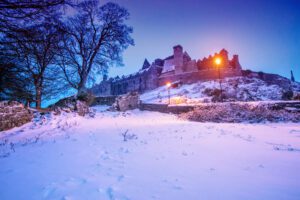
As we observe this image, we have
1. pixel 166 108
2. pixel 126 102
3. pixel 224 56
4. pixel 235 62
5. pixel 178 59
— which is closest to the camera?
pixel 166 108

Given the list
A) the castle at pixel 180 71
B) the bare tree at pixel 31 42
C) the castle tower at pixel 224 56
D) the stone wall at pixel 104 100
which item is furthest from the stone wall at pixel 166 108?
the castle tower at pixel 224 56

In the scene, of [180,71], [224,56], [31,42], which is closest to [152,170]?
[31,42]

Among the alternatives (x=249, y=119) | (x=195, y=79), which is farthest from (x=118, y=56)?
(x=195, y=79)

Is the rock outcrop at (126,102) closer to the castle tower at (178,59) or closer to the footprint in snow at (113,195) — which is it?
the footprint in snow at (113,195)

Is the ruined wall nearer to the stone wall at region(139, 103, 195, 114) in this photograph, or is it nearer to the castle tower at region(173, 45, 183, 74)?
the castle tower at region(173, 45, 183, 74)

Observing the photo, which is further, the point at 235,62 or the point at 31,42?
the point at 235,62

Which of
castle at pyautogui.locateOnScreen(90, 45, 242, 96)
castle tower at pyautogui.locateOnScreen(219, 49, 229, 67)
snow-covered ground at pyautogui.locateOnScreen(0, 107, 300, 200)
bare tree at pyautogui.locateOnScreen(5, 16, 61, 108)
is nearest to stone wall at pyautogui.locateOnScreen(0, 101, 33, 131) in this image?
snow-covered ground at pyautogui.locateOnScreen(0, 107, 300, 200)

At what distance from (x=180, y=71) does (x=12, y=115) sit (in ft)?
127

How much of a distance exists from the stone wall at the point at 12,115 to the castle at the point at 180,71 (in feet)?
115

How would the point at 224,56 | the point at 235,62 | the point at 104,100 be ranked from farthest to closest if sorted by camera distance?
the point at 235,62
the point at 224,56
the point at 104,100

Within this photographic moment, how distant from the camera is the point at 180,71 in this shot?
4175cm

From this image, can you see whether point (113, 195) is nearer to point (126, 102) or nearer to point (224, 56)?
point (126, 102)

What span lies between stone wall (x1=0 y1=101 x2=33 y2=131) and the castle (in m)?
35.0

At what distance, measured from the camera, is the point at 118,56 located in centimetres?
1583
